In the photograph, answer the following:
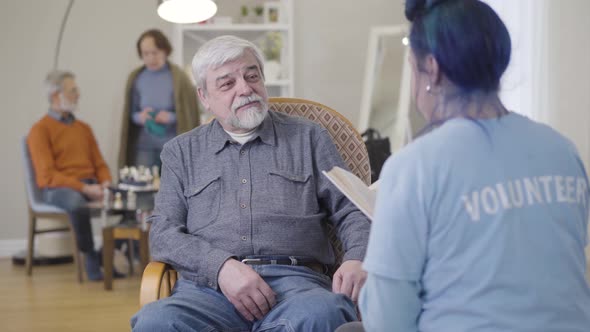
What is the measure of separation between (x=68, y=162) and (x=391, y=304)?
4.59m

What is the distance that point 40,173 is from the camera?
5.11m

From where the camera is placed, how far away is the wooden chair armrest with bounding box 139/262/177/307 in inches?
72.7

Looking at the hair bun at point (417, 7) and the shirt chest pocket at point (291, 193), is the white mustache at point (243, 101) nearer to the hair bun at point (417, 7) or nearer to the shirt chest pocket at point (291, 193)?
the shirt chest pocket at point (291, 193)

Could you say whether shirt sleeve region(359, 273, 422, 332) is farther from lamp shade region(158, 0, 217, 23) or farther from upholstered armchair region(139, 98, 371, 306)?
lamp shade region(158, 0, 217, 23)

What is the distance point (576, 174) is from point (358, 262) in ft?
2.68

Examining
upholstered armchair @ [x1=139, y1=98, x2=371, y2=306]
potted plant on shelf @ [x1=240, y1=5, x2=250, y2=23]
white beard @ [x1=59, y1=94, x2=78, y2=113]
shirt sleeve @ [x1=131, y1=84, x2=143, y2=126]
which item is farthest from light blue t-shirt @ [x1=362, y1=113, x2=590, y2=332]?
potted plant on shelf @ [x1=240, y1=5, x2=250, y2=23]

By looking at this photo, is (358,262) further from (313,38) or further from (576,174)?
(313,38)

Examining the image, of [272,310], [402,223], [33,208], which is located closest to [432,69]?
[402,223]

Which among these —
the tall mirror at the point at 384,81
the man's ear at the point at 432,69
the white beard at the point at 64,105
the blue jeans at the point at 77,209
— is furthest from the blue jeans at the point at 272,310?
the tall mirror at the point at 384,81

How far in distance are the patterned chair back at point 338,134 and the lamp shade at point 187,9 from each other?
102 cm

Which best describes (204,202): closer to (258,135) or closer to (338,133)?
(258,135)

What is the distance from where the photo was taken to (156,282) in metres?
1.87

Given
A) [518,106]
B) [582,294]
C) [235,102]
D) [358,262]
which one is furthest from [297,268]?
[518,106]

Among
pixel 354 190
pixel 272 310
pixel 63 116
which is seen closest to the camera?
pixel 354 190
